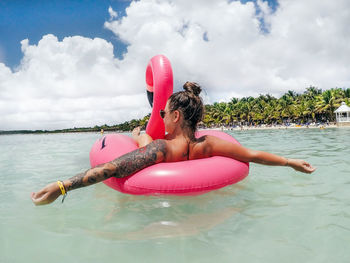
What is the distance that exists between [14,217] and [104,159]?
111 centimetres

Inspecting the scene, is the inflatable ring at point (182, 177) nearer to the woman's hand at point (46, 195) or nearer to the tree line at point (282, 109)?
the woman's hand at point (46, 195)

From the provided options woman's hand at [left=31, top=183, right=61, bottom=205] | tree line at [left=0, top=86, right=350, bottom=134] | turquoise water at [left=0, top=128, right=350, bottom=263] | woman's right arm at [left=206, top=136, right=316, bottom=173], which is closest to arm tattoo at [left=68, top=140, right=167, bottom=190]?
woman's hand at [left=31, top=183, right=61, bottom=205]

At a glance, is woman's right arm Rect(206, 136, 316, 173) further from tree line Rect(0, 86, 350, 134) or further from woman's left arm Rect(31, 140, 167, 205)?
tree line Rect(0, 86, 350, 134)

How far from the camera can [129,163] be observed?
2.86 metres

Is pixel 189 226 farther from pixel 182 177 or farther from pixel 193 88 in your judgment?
pixel 193 88

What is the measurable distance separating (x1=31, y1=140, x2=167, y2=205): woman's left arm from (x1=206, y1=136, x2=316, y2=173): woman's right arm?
605 millimetres

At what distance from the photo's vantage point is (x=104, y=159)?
3.37 meters

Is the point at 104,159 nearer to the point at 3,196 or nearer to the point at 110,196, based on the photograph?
the point at 110,196

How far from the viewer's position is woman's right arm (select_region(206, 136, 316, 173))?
10.3ft

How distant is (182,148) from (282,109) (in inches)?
2066

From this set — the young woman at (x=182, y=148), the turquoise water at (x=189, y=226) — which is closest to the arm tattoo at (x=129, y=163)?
the young woman at (x=182, y=148)

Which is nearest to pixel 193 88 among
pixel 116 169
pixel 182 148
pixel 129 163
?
pixel 182 148

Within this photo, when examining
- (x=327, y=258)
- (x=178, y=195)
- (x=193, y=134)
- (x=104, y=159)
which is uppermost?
(x=193, y=134)

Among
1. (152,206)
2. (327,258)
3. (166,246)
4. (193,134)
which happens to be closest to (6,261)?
(166,246)
